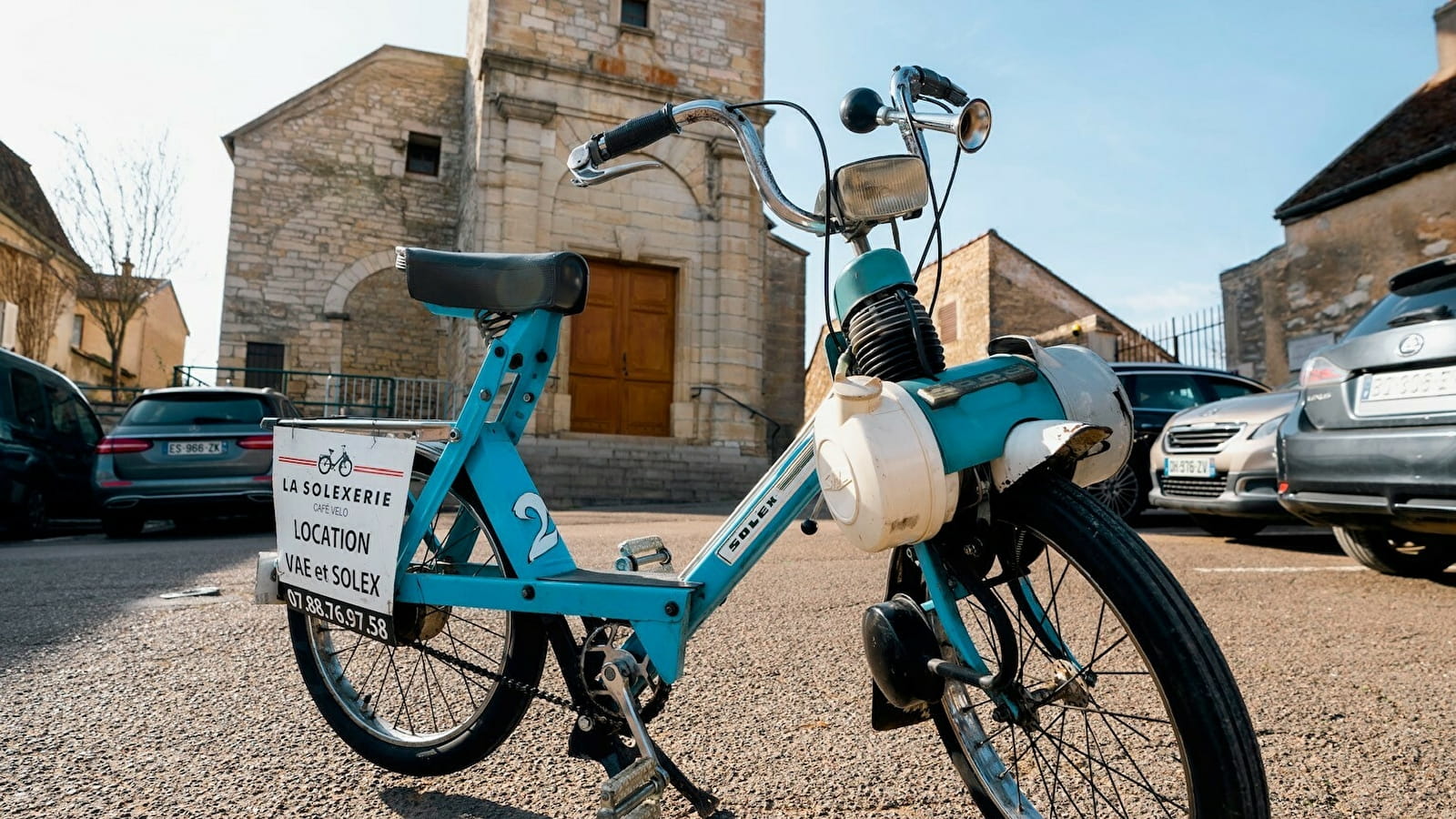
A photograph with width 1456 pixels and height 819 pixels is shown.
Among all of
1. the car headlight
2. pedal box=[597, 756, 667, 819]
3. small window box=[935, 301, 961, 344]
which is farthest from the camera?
small window box=[935, 301, 961, 344]

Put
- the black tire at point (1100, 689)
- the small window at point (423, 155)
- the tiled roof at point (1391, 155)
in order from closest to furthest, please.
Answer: the black tire at point (1100, 689) → the tiled roof at point (1391, 155) → the small window at point (423, 155)

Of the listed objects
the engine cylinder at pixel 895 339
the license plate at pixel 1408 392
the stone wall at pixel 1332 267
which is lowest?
the engine cylinder at pixel 895 339

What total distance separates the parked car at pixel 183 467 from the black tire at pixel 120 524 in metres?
0.02

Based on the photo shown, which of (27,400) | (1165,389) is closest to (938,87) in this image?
(1165,389)

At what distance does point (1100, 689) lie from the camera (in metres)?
1.96

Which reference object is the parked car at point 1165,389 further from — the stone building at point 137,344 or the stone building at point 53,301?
the stone building at point 137,344

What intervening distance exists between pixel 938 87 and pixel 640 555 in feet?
4.15

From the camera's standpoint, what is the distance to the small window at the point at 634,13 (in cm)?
1639

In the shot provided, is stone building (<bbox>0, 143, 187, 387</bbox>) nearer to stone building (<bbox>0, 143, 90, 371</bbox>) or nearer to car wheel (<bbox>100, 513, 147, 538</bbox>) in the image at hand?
stone building (<bbox>0, 143, 90, 371</bbox>)

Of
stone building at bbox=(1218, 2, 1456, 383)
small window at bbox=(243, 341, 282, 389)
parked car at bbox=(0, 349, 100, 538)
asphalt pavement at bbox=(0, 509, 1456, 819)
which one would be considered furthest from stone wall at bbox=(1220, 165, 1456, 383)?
small window at bbox=(243, 341, 282, 389)

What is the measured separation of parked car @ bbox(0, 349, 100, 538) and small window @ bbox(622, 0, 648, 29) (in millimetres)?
11428

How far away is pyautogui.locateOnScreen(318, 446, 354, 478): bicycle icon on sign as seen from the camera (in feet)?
6.91

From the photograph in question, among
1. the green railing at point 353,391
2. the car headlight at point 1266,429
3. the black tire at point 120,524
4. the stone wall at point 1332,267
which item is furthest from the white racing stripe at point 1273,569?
the green railing at point 353,391

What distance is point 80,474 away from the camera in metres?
8.86
